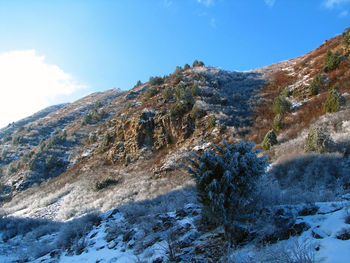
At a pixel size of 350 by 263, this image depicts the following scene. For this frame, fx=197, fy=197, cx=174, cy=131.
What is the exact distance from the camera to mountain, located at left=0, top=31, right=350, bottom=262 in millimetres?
4602

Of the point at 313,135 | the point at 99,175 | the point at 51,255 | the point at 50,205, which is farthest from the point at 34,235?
the point at 313,135

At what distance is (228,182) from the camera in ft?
14.0

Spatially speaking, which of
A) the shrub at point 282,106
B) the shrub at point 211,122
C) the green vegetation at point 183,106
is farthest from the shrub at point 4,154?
the shrub at point 282,106

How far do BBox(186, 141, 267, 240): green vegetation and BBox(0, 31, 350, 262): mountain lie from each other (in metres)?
0.48

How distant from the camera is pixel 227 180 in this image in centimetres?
424

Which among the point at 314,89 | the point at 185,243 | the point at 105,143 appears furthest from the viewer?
the point at 105,143

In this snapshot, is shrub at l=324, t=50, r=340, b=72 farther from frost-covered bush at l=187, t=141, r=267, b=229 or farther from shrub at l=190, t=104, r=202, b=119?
frost-covered bush at l=187, t=141, r=267, b=229

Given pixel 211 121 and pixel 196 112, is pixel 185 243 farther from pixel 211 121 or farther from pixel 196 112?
pixel 196 112

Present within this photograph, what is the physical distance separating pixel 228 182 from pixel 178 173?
42.5ft

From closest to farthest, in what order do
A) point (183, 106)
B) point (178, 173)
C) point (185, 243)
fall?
point (185, 243) → point (178, 173) → point (183, 106)

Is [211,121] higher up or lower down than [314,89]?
lower down

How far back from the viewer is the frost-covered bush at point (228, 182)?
14.1ft

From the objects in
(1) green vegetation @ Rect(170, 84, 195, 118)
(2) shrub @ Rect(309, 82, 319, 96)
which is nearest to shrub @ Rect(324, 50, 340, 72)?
(2) shrub @ Rect(309, 82, 319, 96)

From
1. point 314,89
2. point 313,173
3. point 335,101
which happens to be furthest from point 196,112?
point 313,173
